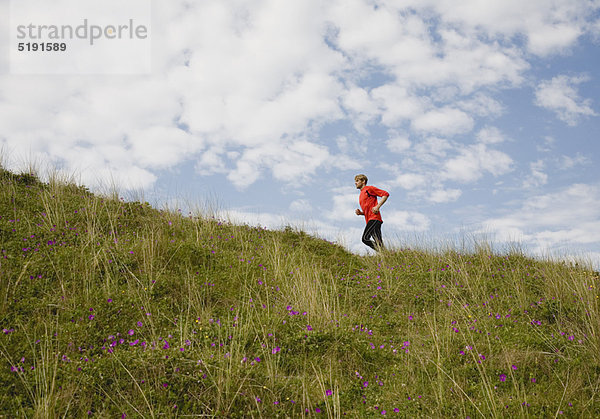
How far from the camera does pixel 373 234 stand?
11531mm

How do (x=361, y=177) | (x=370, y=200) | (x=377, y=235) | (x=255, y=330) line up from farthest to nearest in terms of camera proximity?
(x=361, y=177)
(x=370, y=200)
(x=377, y=235)
(x=255, y=330)

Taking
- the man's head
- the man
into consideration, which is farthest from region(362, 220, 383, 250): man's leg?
the man's head

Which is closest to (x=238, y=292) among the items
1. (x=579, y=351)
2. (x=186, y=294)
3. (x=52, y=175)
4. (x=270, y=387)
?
(x=186, y=294)

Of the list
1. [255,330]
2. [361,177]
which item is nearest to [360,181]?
[361,177]

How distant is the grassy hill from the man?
204cm

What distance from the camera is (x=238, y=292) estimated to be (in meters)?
7.16

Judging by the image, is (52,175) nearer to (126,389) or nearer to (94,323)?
(94,323)

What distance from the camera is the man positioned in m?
11.4

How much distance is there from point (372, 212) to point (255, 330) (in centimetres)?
648

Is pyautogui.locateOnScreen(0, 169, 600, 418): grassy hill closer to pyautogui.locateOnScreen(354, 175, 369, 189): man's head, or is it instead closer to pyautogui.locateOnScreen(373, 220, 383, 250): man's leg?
pyautogui.locateOnScreen(373, 220, 383, 250): man's leg

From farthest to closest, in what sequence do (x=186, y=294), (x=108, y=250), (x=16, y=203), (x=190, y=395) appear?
(x=16, y=203)
(x=108, y=250)
(x=186, y=294)
(x=190, y=395)

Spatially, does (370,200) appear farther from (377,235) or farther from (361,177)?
(377,235)

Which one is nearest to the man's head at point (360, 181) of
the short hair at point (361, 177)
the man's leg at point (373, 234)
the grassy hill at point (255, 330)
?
the short hair at point (361, 177)

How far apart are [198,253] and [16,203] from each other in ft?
14.5
